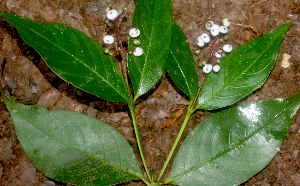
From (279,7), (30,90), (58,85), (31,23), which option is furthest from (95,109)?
(279,7)

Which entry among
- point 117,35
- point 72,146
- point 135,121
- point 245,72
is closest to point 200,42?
point 245,72

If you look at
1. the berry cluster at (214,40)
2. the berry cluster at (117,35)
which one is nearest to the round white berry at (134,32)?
the berry cluster at (117,35)

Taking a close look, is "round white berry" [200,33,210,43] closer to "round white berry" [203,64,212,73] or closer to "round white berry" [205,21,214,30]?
"round white berry" [205,21,214,30]

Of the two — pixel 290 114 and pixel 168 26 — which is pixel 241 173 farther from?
pixel 168 26

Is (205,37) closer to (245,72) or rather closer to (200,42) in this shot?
(200,42)

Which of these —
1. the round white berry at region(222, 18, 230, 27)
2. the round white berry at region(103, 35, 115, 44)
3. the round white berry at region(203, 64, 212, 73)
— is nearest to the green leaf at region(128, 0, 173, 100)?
the round white berry at region(103, 35, 115, 44)

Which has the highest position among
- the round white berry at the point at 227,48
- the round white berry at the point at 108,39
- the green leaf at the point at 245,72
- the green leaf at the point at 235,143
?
the round white berry at the point at 108,39

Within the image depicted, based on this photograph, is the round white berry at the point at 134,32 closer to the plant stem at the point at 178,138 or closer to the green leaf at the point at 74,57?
the green leaf at the point at 74,57
